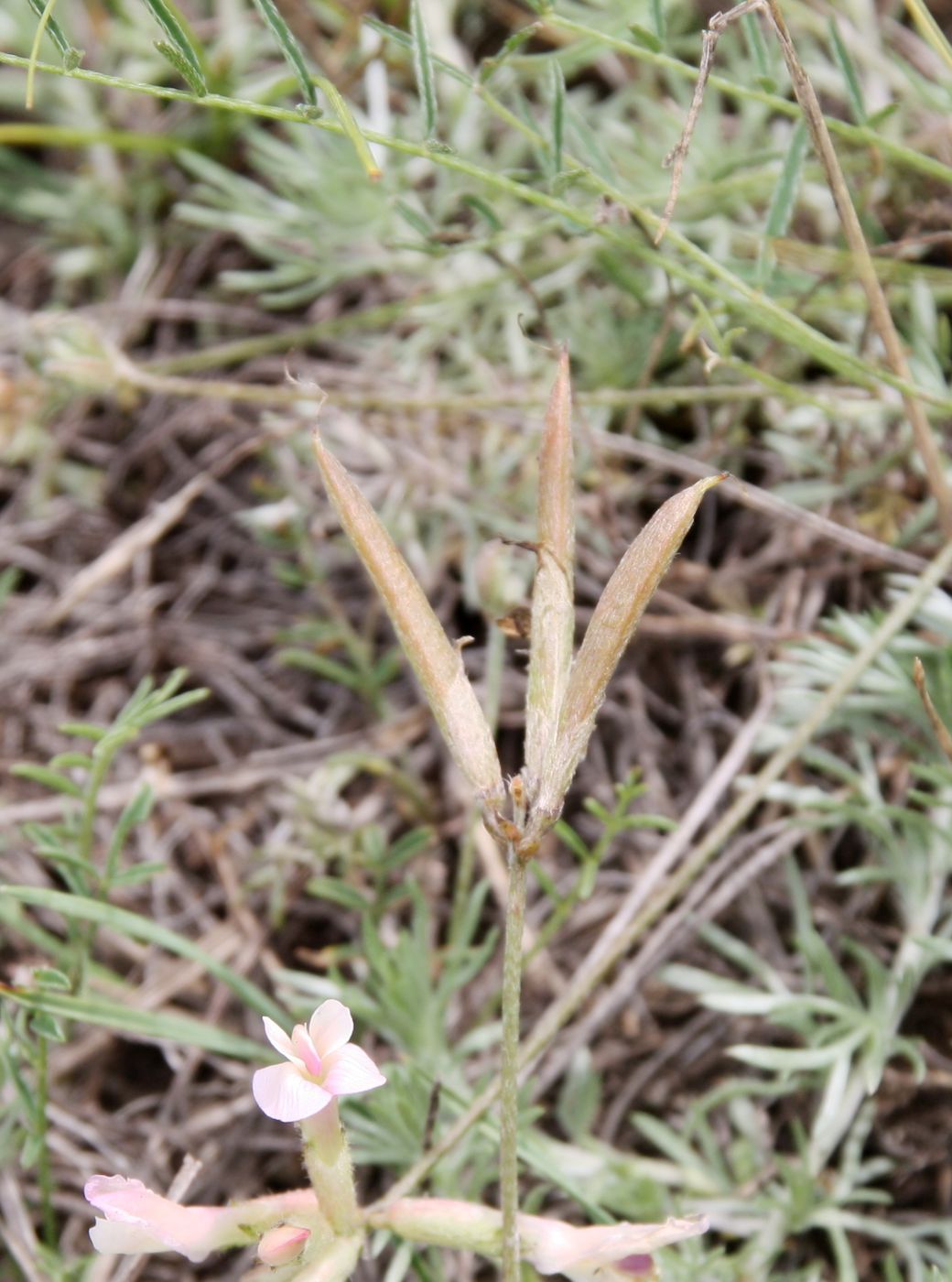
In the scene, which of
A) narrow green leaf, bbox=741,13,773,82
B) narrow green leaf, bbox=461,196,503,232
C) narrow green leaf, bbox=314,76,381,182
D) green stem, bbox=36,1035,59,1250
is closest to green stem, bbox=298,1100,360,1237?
green stem, bbox=36,1035,59,1250

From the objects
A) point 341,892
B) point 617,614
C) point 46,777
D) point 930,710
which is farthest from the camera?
point 341,892

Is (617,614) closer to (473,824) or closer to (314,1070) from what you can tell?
(314,1070)

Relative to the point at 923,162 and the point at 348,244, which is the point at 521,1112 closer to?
the point at 923,162

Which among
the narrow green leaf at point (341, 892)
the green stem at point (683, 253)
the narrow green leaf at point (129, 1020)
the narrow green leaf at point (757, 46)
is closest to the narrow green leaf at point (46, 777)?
the narrow green leaf at point (129, 1020)

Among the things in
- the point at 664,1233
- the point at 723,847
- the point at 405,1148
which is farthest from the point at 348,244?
the point at 664,1233

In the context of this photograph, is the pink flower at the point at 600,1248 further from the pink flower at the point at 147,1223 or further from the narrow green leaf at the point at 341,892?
the narrow green leaf at the point at 341,892

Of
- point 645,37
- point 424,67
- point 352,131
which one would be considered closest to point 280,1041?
point 352,131
